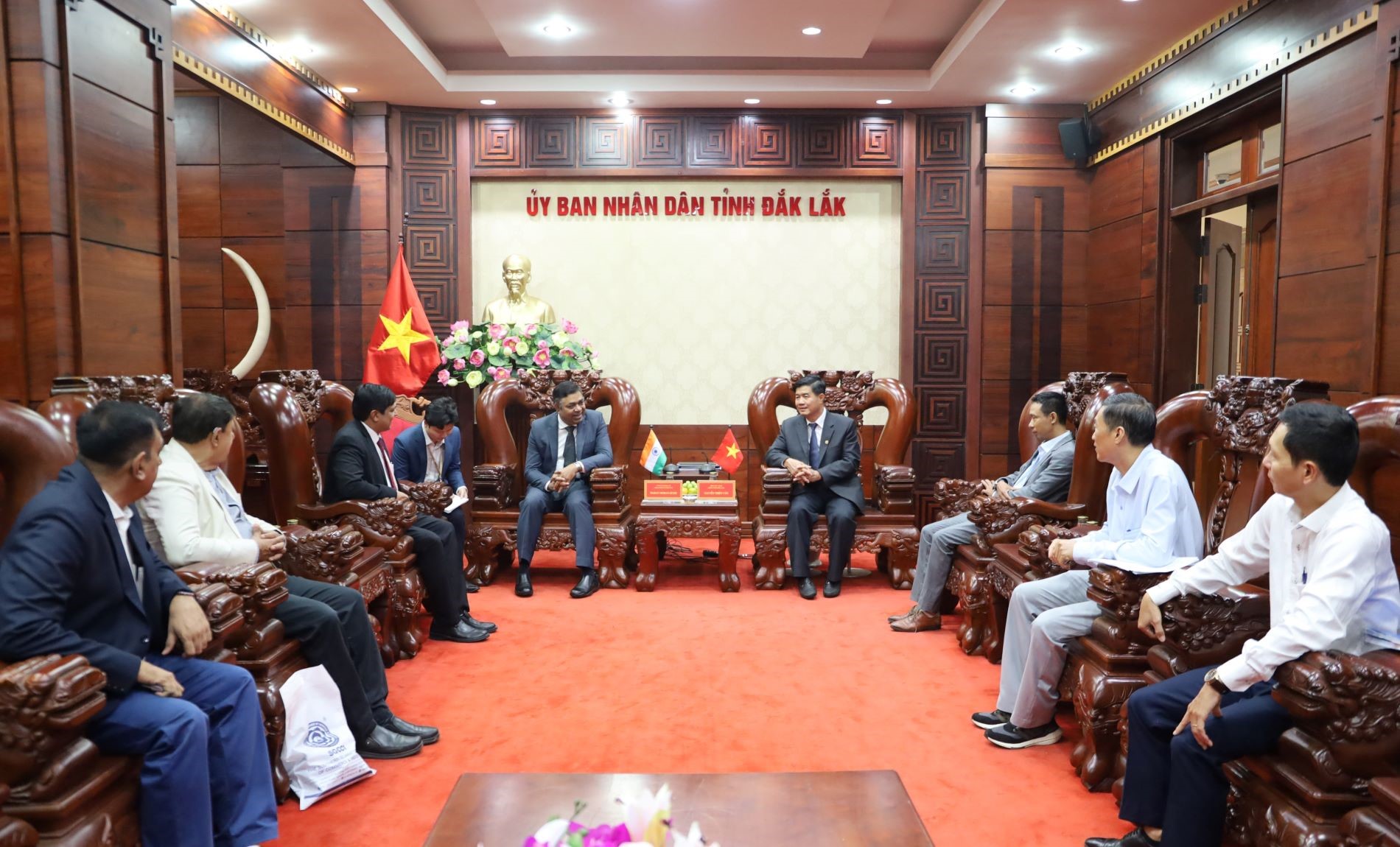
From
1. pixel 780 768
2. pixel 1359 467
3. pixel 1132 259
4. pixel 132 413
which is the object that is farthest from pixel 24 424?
pixel 1132 259

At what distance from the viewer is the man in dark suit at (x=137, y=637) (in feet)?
5.89

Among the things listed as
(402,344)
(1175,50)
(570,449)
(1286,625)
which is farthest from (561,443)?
(1175,50)

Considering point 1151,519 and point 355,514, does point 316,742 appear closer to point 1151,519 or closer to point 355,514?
point 355,514

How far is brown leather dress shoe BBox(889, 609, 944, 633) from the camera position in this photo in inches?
158

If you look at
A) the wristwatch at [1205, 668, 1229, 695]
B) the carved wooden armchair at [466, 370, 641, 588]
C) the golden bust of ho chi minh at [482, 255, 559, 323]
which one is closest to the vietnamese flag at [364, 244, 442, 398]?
the golden bust of ho chi minh at [482, 255, 559, 323]

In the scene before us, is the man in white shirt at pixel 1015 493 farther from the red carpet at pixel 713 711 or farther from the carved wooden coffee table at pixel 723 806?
the carved wooden coffee table at pixel 723 806

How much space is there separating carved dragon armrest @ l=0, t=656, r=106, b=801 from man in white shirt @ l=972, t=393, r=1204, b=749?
240 centimetres

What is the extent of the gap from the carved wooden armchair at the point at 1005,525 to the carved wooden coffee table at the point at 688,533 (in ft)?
4.17

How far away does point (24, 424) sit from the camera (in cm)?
226

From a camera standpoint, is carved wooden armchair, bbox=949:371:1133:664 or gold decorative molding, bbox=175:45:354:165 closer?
carved wooden armchair, bbox=949:371:1133:664

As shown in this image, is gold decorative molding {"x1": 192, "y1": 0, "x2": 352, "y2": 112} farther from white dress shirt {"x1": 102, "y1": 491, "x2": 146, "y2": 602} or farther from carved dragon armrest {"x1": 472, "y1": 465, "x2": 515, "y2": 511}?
white dress shirt {"x1": 102, "y1": 491, "x2": 146, "y2": 602}

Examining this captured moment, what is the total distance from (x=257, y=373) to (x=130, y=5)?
3.08 m

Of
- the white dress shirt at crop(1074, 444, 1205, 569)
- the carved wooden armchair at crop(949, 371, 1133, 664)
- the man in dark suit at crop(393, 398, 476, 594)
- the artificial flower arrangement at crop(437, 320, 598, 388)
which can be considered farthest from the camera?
the artificial flower arrangement at crop(437, 320, 598, 388)

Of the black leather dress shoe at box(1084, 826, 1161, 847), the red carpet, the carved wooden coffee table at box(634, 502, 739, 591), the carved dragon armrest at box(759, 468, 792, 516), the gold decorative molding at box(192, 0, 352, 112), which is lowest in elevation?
the red carpet
